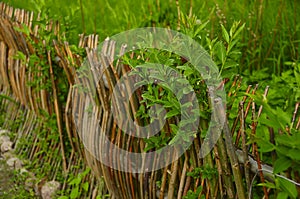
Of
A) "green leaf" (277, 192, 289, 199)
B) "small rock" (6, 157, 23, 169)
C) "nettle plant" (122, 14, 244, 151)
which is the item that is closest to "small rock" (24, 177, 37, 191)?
"small rock" (6, 157, 23, 169)

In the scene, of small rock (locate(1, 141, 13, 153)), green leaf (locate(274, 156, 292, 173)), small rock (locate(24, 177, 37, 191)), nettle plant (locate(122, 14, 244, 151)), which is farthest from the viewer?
small rock (locate(1, 141, 13, 153))

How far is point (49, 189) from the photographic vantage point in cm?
290

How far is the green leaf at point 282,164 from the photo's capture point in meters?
1.28

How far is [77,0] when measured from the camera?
4148 millimetres

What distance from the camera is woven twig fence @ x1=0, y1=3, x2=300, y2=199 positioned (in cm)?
166

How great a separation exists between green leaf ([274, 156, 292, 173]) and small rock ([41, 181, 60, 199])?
1.85 m

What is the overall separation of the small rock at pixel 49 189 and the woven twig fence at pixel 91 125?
52 millimetres

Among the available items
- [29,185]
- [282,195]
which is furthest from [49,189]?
[282,195]

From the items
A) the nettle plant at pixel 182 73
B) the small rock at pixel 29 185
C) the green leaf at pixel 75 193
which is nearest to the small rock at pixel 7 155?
the small rock at pixel 29 185

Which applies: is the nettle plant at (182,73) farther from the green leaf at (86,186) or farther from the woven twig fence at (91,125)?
the green leaf at (86,186)

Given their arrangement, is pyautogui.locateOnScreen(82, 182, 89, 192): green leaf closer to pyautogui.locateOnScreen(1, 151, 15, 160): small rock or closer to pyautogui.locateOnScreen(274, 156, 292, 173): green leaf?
pyautogui.locateOnScreen(1, 151, 15, 160): small rock

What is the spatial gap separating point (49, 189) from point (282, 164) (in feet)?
6.24

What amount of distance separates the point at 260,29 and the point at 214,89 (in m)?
1.78

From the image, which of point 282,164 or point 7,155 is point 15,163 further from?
point 282,164
